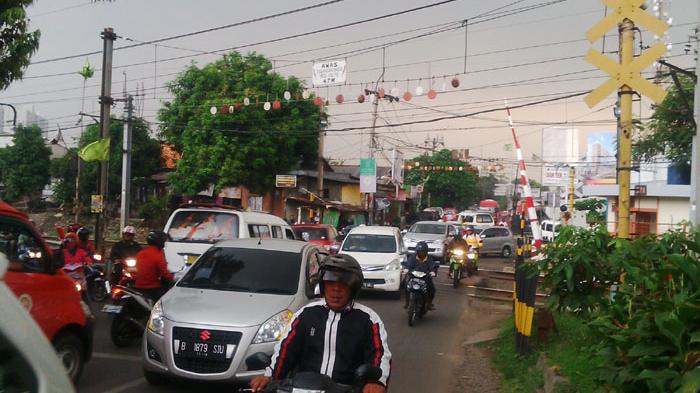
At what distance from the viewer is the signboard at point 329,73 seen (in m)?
20.7

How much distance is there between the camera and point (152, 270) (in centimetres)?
941

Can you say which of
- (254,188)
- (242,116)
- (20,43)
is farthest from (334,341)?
(254,188)

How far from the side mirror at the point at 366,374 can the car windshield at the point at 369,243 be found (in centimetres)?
1374

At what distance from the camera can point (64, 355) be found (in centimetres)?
663

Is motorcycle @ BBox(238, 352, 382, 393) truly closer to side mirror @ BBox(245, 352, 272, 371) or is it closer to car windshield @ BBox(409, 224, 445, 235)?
side mirror @ BBox(245, 352, 272, 371)

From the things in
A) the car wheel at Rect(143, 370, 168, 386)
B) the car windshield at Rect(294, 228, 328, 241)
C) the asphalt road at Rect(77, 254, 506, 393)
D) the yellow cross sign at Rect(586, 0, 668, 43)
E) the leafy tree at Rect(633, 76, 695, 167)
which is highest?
the leafy tree at Rect(633, 76, 695, 167)

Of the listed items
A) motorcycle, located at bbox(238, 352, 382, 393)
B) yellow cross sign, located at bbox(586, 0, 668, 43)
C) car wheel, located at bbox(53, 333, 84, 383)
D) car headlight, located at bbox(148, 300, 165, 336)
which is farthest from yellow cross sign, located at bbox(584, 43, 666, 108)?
car wheel, located at bbox(53, 333, 84, 383)

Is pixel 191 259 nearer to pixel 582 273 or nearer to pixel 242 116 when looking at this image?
pixel 582 273

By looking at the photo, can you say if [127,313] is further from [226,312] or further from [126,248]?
[126,248]

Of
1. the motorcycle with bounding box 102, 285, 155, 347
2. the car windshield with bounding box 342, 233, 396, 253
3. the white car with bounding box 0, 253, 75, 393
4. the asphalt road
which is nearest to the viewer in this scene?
the white car with bounding box 0, 253, 75, 393

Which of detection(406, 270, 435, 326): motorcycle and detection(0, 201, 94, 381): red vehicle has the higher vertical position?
detection(0, 201, 94, 381): red vehicle

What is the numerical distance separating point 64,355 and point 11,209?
4.98ft

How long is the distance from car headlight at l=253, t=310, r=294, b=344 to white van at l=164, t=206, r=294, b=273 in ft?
19.9

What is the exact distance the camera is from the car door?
3662 centimetres
